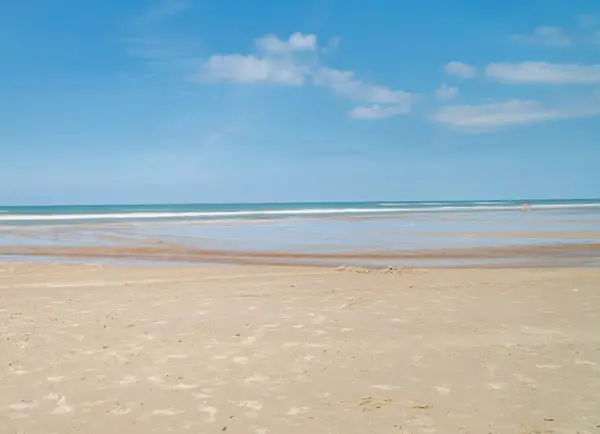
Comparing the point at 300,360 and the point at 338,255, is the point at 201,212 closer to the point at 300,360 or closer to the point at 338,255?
the point at 338,255

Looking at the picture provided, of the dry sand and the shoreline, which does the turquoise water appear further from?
the dry sand

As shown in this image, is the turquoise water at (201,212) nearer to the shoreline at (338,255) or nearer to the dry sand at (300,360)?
the shoreline at (338,255)

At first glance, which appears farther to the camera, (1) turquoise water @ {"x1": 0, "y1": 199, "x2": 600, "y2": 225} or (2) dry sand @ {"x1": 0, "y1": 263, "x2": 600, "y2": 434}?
(1) turquoise water @ {"x1": 0, "y1": 199, "x2": 600, "y2": 225}

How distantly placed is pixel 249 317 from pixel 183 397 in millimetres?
3374

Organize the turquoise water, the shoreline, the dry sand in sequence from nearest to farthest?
the dry sand
the shoreline
the turquoise water

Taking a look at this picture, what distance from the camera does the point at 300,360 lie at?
20.4ft

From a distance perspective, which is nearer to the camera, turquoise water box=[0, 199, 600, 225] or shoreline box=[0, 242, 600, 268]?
shoreline box=[0, 242, 600, 268]

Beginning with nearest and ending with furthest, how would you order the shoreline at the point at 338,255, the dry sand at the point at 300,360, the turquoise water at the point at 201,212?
the dry sand at the point at 300,360
the shoreline at the point at 338,255
the turquoise water at the point at 201,212

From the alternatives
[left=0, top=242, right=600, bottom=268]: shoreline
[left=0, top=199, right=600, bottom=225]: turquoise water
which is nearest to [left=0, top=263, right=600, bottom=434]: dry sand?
[left=0, top=242, right=600, bottom=268]: shoreline

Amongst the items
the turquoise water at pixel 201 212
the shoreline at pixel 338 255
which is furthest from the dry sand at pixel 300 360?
the turquoise water at pixel 201 212

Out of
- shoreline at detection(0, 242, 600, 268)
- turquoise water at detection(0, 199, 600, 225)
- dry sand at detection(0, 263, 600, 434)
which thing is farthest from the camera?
turquoise water at detection(0, 199, 600, 225)

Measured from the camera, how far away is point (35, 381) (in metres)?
5.46

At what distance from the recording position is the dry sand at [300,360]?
4.64 meters

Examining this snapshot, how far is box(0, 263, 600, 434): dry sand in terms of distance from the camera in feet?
15.2
